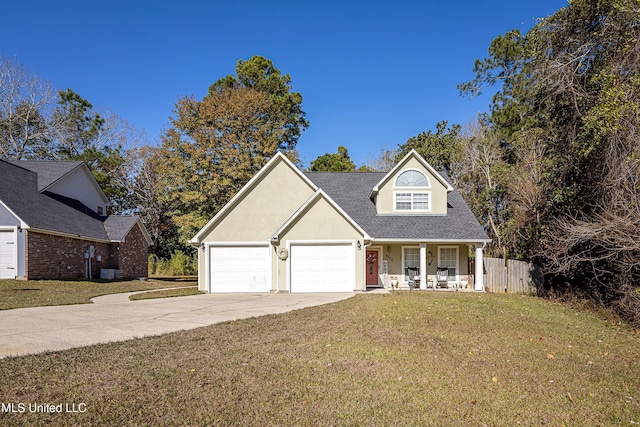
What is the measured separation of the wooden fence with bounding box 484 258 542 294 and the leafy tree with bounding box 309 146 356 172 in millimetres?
21994

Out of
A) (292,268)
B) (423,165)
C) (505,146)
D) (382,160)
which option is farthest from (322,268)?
(382,160)

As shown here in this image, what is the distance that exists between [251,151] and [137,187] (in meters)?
13.1

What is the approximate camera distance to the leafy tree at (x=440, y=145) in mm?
30531

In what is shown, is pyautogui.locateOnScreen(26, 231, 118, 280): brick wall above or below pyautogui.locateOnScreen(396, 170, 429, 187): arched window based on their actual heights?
below

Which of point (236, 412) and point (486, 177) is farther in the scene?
point (486, 177)

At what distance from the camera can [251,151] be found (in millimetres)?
30953

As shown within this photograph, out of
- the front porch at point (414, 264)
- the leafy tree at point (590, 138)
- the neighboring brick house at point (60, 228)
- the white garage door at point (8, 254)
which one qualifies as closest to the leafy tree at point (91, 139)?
the neighboring brick house at point (60, 228)

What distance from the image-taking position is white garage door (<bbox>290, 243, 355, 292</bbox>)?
1786 cm

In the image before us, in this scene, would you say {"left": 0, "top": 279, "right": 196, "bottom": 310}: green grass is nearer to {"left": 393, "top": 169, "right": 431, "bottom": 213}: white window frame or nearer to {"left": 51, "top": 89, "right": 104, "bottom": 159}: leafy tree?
{"left": 393, "top": 169, "right": 431, "bottom": 213}: white window frame

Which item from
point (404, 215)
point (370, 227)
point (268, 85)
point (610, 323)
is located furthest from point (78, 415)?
point (268, 85)

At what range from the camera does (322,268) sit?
59.2ft

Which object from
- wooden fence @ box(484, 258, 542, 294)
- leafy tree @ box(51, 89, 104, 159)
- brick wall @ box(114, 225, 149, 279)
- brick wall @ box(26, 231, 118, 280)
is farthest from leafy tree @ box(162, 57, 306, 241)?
wooden fence @ box(484, 258, 542, 294)

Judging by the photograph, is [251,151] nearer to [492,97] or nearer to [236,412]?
[492,97]

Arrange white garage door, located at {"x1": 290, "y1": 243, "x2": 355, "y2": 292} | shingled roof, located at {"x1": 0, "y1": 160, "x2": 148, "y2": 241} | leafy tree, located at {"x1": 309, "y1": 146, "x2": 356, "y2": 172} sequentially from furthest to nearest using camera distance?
leafy tree, located at {"x1": 309, "y1": 146, "x2": 356, "y2": 172} < shingled roof, located at {"x1": 0, "y1": 160, "x2": 148, "y2": 241} < white garage door, located at {"x1": 290, "y1": 243, "x2": 355, "y2": 292}
